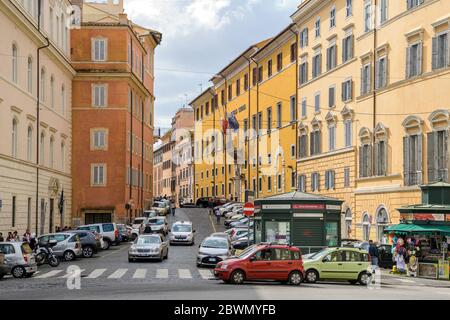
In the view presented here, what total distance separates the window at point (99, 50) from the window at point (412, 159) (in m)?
38.6

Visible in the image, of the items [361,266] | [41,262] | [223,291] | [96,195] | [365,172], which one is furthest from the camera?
[96,195]

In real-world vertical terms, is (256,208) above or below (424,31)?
below

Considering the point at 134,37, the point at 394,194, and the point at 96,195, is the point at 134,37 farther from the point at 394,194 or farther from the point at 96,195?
the point at 394,194

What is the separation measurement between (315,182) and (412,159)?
17.1m

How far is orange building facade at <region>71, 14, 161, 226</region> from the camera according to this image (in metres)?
72.3

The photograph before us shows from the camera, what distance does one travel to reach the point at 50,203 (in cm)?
6003

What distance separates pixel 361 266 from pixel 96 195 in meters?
45.1

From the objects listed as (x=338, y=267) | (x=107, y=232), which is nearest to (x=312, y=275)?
(x=338, y=267)

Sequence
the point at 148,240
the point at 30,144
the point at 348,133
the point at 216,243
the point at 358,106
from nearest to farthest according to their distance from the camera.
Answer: the point at 216,243, the point at 148,240, the point at 358,106, the point at 348,133, the point at 30,144

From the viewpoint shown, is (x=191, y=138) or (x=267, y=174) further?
(x=191, y=138)

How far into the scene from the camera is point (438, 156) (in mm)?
39125

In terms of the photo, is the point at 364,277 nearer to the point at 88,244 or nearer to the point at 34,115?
the point at 88,244

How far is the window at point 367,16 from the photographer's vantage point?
1884 inches

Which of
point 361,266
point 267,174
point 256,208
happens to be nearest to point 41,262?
point 256,208
